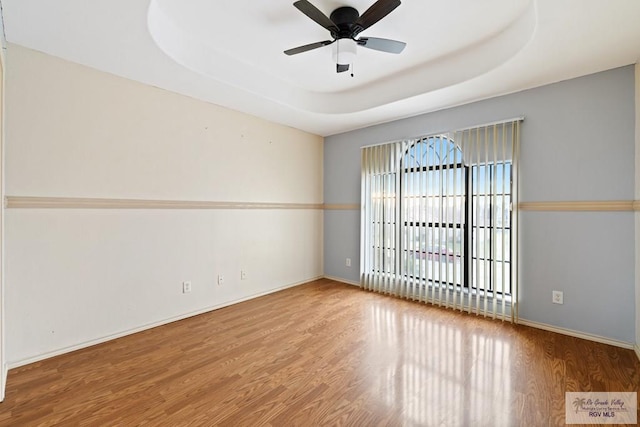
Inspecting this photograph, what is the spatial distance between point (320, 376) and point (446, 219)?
2.38m

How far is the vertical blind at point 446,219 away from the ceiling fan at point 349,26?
163 cm

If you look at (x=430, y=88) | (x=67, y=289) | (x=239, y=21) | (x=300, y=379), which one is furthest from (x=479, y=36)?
(x=67, y=289)

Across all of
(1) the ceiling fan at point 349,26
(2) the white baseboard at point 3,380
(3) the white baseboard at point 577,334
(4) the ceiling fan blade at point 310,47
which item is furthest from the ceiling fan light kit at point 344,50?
(2) the white baseboard at point 3,380

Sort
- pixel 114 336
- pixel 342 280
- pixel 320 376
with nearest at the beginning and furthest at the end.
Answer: pixel 320 376 → pixel 114 336 → pixel 342 280

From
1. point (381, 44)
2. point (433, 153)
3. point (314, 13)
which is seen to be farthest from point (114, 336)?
point (433, 153)

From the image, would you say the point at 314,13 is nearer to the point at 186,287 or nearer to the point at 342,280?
the point at 186,287

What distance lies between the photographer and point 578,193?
2.75 meters

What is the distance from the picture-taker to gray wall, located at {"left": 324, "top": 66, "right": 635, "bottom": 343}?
8.38 feet

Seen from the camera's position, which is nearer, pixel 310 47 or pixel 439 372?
pixel 439 372

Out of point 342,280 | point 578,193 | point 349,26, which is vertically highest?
point 349,26

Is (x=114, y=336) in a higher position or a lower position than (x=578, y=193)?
lower

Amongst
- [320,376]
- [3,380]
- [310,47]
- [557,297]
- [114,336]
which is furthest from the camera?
[557,297]

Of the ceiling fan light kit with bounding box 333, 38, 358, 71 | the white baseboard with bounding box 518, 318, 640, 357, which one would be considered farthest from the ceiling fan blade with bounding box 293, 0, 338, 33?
the white baseboard with bounding box 518, 318, 640, 357

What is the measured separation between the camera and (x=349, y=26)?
224 cm
